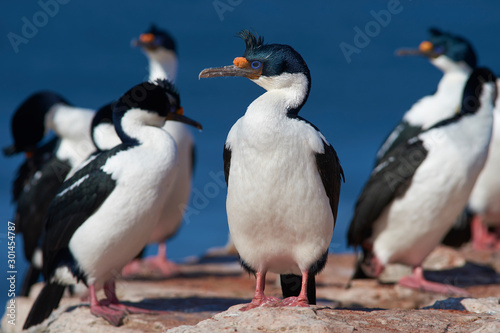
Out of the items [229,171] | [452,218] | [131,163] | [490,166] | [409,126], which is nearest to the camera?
[229,171]

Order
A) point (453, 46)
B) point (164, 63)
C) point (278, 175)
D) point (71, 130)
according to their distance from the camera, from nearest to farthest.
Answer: point (278, 175) < point (71, 130) < point (164, 63) < point (453, 46)

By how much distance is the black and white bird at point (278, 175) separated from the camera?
5145 millimetres

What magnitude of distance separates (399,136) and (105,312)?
5.78 m

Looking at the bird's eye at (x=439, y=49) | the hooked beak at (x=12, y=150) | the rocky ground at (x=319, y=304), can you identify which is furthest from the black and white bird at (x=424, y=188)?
the hooked beak at (x=12, y=150)

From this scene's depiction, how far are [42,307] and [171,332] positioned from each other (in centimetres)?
254

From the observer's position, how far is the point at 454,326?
4.84 metres

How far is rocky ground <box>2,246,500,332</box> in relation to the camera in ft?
15.6

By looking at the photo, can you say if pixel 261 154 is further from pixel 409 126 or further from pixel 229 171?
pixel 409 126

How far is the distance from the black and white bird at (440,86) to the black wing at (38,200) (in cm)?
448

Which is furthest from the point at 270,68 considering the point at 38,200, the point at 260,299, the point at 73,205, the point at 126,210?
the point at 38,200

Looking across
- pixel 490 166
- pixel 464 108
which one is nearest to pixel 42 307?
pixel 464 108

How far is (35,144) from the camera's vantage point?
33.0 feet

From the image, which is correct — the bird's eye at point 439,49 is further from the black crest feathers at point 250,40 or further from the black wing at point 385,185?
the black crest feathers at point 250,40

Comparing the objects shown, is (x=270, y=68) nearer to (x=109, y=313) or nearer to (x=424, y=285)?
(x=109, y=313)
